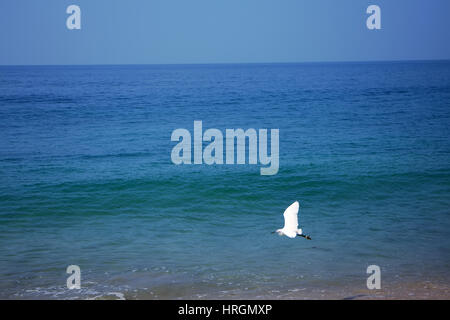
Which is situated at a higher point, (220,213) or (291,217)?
(291,217)

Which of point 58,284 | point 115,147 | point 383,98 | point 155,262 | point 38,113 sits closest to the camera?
point 58,284

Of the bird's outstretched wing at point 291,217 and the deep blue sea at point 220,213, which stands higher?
the bird's outstretched wing at point 291,217

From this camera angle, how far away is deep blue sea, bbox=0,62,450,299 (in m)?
13.3

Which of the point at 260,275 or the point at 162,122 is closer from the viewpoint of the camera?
the point at 260,275

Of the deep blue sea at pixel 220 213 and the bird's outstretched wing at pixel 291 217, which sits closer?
the bird's outstretched wing at pixel 291 217

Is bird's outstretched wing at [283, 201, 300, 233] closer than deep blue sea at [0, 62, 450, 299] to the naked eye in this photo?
Yes

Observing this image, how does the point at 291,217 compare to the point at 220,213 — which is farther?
the point at 220,213

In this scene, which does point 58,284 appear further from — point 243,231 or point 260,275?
point 243,231

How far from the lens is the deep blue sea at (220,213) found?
13305 millimetres

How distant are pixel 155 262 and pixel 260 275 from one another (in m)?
3.41

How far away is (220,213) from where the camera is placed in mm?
20500

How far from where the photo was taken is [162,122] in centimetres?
4703

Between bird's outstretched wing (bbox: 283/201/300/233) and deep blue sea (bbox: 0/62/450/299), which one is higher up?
bird's outstretched wing (bbox: 283/201/300/233)
